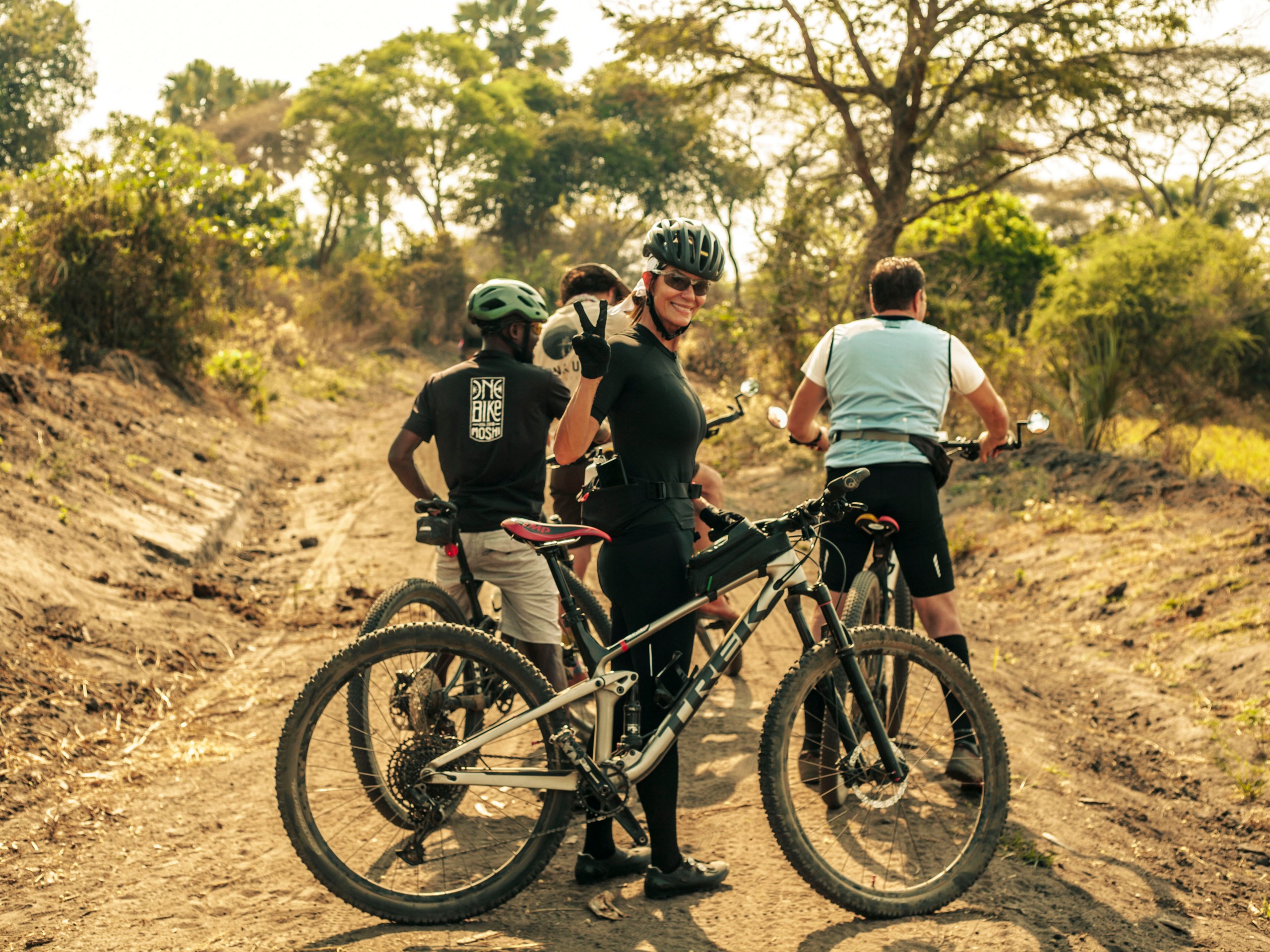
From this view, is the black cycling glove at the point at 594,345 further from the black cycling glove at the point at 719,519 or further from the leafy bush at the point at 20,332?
the leafy bush at the point at 20,332

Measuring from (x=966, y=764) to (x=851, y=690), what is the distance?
0.68 m

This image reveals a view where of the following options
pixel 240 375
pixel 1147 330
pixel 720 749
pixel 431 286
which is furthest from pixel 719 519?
pixel 431 286

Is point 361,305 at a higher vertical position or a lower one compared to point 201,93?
lower

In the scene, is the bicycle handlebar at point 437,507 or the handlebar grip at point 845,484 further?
the bicycle handlebar at point 437,507

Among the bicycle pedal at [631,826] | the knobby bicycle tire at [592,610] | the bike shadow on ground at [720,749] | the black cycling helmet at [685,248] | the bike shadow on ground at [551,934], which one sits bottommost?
the bike shadow on ground at [720,749]

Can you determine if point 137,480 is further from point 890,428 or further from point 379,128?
point 379,128

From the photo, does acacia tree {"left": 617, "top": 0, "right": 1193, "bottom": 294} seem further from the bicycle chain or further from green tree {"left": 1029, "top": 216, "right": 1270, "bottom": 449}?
the bicycle chain

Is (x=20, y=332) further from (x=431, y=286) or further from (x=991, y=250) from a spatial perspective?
(x=431, y=286)

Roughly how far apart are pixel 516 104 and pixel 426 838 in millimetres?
46528

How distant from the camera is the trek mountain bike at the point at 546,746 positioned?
10.9 ft

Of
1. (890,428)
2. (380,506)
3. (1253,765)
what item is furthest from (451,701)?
(380,506)

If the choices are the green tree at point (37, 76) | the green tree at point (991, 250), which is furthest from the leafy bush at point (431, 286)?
the green tree at point (991, 250)

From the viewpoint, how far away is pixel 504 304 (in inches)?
169

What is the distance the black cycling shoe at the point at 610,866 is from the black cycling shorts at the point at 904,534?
129cm
